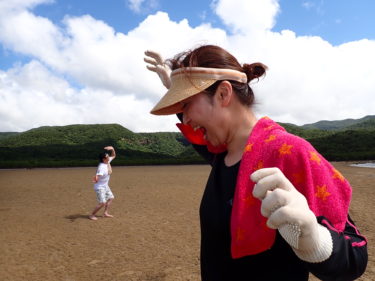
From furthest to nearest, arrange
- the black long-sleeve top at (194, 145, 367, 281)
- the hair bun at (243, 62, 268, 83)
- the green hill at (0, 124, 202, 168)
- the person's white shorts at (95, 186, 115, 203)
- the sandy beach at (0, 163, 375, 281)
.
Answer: the green hill at (0, 124, 202, 168)
the person's white shorts at (95, 186, 115, 203)
the sandy beach at (0, 163, 375, 281)
the hair bun at (243, 62, 268, 83)
the black long-sleeve top at (194, 145, 367, 281)

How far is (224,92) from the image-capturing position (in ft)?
4.69

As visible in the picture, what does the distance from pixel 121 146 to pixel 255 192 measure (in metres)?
59.7

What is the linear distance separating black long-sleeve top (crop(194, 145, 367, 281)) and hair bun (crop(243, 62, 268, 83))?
41cm

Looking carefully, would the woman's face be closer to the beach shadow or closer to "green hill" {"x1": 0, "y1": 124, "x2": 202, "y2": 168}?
the beach shadow

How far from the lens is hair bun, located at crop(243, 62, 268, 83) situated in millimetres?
1581

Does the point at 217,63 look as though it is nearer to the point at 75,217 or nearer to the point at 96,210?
the point at 96,210

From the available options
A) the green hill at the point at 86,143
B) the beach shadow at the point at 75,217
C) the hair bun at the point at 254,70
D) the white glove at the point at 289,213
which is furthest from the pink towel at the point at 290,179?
the green hill at the point at 86,143

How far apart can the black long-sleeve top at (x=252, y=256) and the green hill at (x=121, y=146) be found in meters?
31.7

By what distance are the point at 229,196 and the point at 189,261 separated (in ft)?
13.6

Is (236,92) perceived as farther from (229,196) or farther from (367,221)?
(367,221)

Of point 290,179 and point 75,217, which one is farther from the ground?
point 290,179

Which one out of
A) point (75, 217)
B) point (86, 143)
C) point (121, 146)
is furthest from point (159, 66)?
point (86, 143)

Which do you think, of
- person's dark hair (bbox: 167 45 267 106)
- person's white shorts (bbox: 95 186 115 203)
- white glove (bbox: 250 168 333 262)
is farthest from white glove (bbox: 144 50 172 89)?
person's white shorts (bbox: 95 186 115 203)

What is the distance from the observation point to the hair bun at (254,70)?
1581mm
